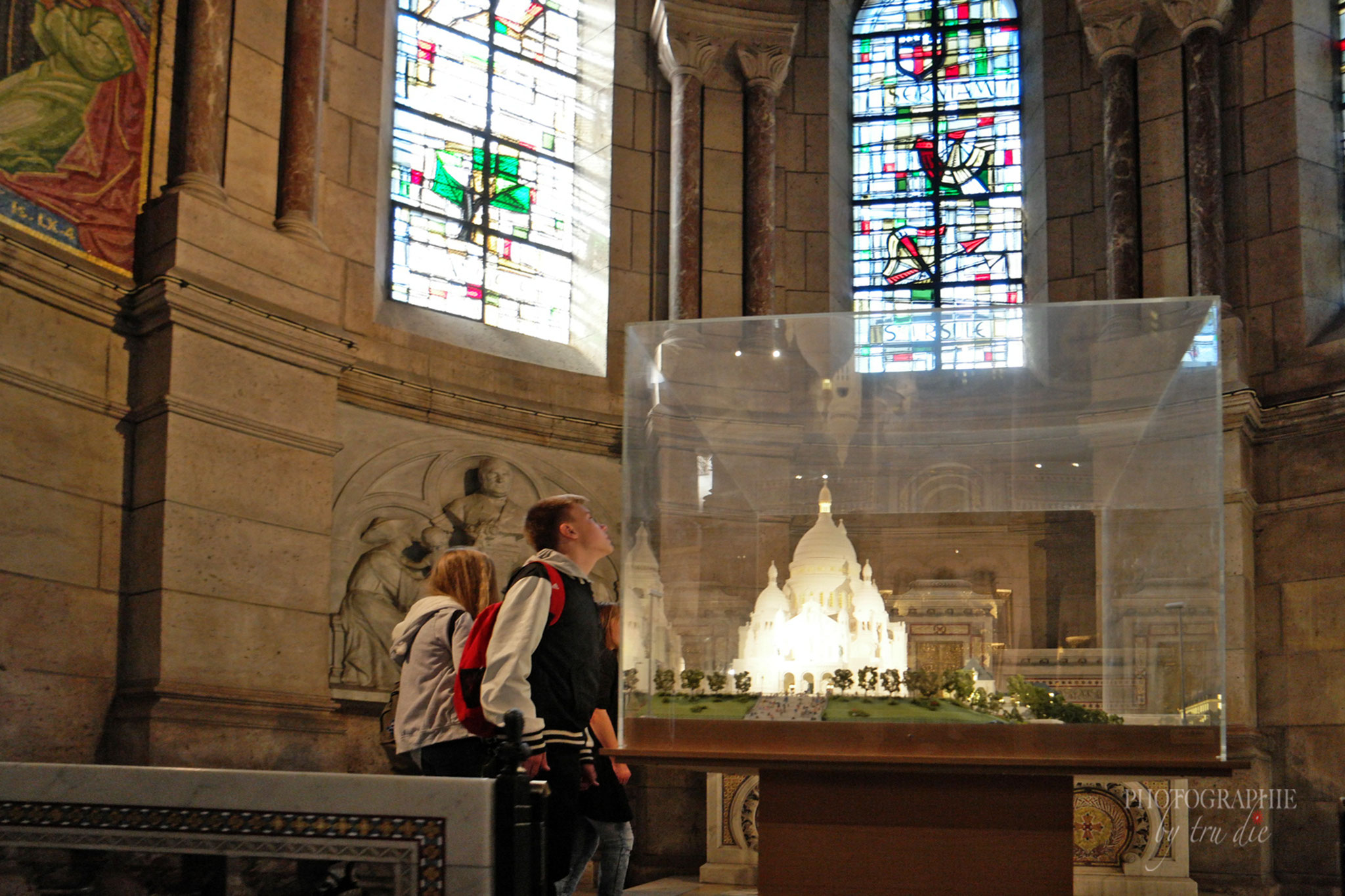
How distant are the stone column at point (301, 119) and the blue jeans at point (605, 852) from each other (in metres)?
5.15

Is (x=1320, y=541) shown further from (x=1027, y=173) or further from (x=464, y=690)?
(x=464, y=690)

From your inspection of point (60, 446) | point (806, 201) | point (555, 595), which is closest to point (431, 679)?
point (555, 595)

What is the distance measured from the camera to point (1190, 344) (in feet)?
15.6

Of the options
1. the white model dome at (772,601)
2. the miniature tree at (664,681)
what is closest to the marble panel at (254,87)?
the miniature tree at (664,681)

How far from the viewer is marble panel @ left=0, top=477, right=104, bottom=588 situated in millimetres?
6992

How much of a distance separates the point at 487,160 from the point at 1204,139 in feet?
17.4

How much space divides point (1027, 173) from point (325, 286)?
5941mm

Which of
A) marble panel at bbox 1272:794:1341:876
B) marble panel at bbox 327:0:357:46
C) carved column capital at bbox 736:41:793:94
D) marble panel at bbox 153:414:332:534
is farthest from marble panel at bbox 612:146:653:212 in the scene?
marble panel at bbox 1272:794:1341:876

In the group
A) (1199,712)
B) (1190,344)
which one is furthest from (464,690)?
(1190,344)

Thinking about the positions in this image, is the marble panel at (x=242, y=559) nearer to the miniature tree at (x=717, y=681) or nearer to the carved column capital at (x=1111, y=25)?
the miniature tree at (x=717, y=681)

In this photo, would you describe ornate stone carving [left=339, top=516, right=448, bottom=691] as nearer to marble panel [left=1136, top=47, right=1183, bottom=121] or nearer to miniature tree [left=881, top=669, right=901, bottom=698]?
miniature tree [left=881, top=669, right=901, bottom=698]

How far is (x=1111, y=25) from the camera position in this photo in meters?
10.8

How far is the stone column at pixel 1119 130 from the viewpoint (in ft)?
34.1

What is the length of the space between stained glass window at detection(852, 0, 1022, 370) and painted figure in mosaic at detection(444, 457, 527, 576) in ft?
11.7
